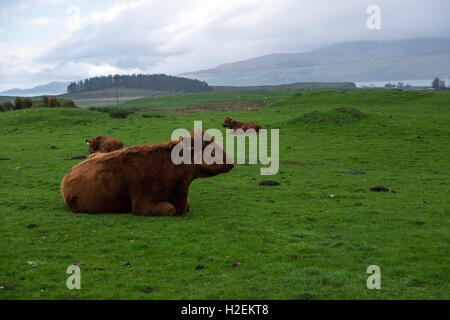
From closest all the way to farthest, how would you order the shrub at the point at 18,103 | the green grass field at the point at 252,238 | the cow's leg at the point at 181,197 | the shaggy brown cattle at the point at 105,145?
the green grass field at the point at 252,238 < the cow's leg at the point at 181,197 < the shaggy brown cattle at the point at 105,145 < the shrub at the point at 18,103

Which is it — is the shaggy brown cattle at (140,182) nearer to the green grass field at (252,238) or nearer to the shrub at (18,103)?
the green grass field at (252,238)

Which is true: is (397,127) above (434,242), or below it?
above

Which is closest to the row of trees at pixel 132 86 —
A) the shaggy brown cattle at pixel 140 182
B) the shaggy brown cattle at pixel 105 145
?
the shaggy brown cattle at pixel 105 145

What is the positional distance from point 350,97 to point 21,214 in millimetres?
46308

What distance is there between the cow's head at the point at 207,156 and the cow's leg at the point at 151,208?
1.14 metres

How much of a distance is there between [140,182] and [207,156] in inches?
73.9

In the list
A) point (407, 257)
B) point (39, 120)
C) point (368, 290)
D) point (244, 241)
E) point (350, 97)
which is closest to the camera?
point (368, 290)

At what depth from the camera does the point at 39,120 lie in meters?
42.8

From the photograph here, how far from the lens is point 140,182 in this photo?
37.9ft

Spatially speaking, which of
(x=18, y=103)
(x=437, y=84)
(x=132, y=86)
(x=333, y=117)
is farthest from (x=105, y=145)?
(x=132, y=86)

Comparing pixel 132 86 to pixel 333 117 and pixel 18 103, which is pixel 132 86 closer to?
pixel 18 103

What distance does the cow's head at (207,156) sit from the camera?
11.7 m
